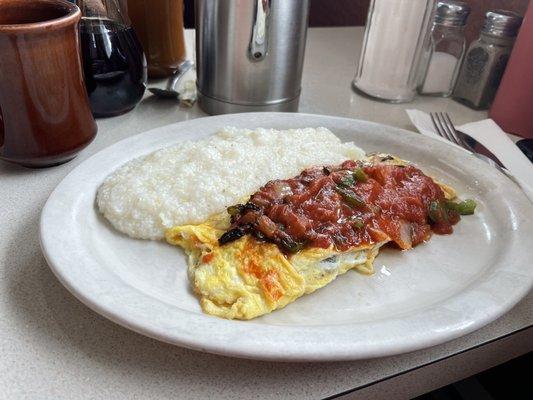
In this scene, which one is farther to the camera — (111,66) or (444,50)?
(444,50)

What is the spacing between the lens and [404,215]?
869mm

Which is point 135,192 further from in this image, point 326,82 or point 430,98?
point 430,98

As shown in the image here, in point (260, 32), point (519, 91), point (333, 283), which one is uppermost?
point (260, 32)

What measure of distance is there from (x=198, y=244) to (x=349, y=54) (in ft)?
4.33

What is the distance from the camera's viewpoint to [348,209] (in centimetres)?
84

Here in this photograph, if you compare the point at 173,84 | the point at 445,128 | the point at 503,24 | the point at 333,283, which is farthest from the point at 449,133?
the point at 173,84

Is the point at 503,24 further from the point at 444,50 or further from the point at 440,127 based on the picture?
the point at 440,127

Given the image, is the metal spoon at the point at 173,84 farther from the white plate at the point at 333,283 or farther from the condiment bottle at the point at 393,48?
the condiment bottle at the point at 393,48

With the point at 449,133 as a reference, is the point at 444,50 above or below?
above

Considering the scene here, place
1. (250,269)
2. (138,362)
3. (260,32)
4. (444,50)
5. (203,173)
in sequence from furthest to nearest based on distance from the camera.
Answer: (444,50) < (260,32) < (203,173) < (250,269) < (138,362)

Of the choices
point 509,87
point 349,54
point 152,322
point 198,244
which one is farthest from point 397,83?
point 152,322

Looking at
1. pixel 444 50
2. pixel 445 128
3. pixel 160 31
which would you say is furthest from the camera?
pixel 444 50

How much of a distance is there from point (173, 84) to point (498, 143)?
910 mm

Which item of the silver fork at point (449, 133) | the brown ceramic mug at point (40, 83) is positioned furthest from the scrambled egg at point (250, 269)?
the silver fork at point (449, 133)
